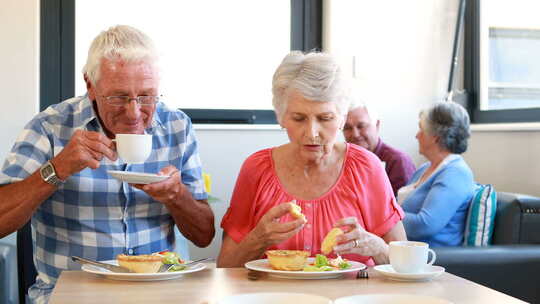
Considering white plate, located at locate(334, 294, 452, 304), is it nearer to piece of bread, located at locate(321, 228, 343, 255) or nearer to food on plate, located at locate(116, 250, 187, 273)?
piece of bread, located at locate(321, 228, 343, 255)

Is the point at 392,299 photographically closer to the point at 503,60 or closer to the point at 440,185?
the point at 440,185

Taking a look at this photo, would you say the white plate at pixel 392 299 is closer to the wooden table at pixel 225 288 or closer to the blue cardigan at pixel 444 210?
the wooden table at pixel 225 288

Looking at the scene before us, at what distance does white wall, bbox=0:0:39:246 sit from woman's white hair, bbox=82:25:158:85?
2144 millimetres

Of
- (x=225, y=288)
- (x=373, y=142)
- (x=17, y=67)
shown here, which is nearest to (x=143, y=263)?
(x=225, y=288)

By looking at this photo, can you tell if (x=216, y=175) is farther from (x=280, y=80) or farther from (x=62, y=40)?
(x=280, y=80)

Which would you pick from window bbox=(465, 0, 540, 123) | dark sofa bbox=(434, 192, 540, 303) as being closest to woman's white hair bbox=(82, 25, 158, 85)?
dark sofa bbox=(434, 192, 540, 303)

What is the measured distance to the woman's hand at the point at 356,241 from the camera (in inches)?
71.3

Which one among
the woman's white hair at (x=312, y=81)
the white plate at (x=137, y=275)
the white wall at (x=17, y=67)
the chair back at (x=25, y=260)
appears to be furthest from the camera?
the white wall at (x=17, y=67)

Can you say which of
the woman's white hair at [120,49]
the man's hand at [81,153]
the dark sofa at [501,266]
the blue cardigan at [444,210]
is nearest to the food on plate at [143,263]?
the man's hand at [81,153]

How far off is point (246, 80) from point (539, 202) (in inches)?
82.4

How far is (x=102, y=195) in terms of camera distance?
2111 mm

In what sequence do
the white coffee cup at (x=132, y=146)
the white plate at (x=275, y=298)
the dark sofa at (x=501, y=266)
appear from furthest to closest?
the dark sofa at (x=501, y=266) → the white coffee cup at (x=132, y=146) → the white plate at (x=275, y=298)

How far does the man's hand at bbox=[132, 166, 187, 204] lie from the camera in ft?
6.24

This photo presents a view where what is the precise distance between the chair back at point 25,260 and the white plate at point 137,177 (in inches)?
24.4
